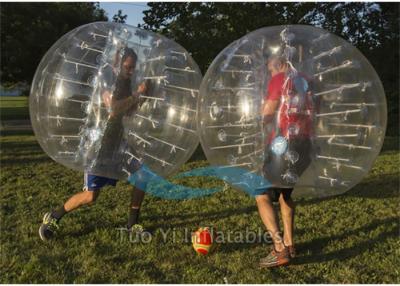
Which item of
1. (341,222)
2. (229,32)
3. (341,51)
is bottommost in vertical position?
(341,222)

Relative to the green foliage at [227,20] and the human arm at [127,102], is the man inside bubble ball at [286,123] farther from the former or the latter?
the green foliage at [227,20]

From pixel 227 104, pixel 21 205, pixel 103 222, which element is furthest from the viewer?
pixel 21 205

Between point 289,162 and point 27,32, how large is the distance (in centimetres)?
1599

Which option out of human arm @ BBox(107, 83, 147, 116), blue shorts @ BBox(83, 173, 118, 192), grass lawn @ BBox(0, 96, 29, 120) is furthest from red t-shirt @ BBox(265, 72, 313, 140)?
grass lawn @ BBox(0, 96, 29, 120)

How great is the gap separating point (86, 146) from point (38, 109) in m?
0.62

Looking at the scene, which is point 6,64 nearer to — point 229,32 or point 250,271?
point 229,32

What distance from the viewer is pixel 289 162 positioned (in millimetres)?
3475

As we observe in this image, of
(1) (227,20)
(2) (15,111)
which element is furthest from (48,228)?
(2) (15,111)

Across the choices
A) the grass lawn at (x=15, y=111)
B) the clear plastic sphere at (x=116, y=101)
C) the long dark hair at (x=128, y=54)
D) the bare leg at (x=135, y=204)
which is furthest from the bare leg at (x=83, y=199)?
the grass lawn at (x=15, y=111)

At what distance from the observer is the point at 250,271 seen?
384cm

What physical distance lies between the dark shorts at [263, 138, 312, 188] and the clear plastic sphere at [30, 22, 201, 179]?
87 centimetres

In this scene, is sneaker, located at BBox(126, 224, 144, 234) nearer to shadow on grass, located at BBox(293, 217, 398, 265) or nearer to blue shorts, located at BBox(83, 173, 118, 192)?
blue shorts, located at BBox(83, 173, 118, 192)

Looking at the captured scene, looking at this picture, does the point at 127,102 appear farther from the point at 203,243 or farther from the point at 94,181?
the point at 203,243

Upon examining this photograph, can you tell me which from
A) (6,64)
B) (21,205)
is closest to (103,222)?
(21,205)
